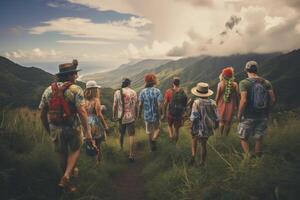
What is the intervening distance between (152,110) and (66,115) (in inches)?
208

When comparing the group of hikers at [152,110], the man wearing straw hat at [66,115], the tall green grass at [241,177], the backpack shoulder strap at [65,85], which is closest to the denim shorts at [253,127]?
the group of hikers at [152,110]

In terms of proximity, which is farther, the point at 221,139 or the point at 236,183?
the point at 221,139

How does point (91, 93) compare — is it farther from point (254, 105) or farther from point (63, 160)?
point (254, 105)

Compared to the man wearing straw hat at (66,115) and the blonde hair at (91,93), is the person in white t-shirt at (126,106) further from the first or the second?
the man wearing straw hat at (66,115)

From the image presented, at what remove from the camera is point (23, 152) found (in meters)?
6.14

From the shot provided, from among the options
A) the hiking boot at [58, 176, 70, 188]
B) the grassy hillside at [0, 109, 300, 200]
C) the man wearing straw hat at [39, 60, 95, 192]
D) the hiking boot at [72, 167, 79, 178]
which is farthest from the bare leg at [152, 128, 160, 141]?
the hiking boot at [58, 176, 70, 188]

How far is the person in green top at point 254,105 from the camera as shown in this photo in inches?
282

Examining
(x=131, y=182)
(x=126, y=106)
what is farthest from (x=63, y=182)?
(x=126, y=106)

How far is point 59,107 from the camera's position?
5.73 meters

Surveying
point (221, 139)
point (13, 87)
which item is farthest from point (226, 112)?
point (13, 87)

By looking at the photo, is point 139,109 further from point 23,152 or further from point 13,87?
point 13,87

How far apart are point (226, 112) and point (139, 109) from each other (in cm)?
286

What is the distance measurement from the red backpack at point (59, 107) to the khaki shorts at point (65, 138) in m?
0.19

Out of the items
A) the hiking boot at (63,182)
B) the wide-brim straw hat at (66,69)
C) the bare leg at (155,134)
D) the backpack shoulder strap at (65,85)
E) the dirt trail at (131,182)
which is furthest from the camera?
the bare leg at (155,134)
